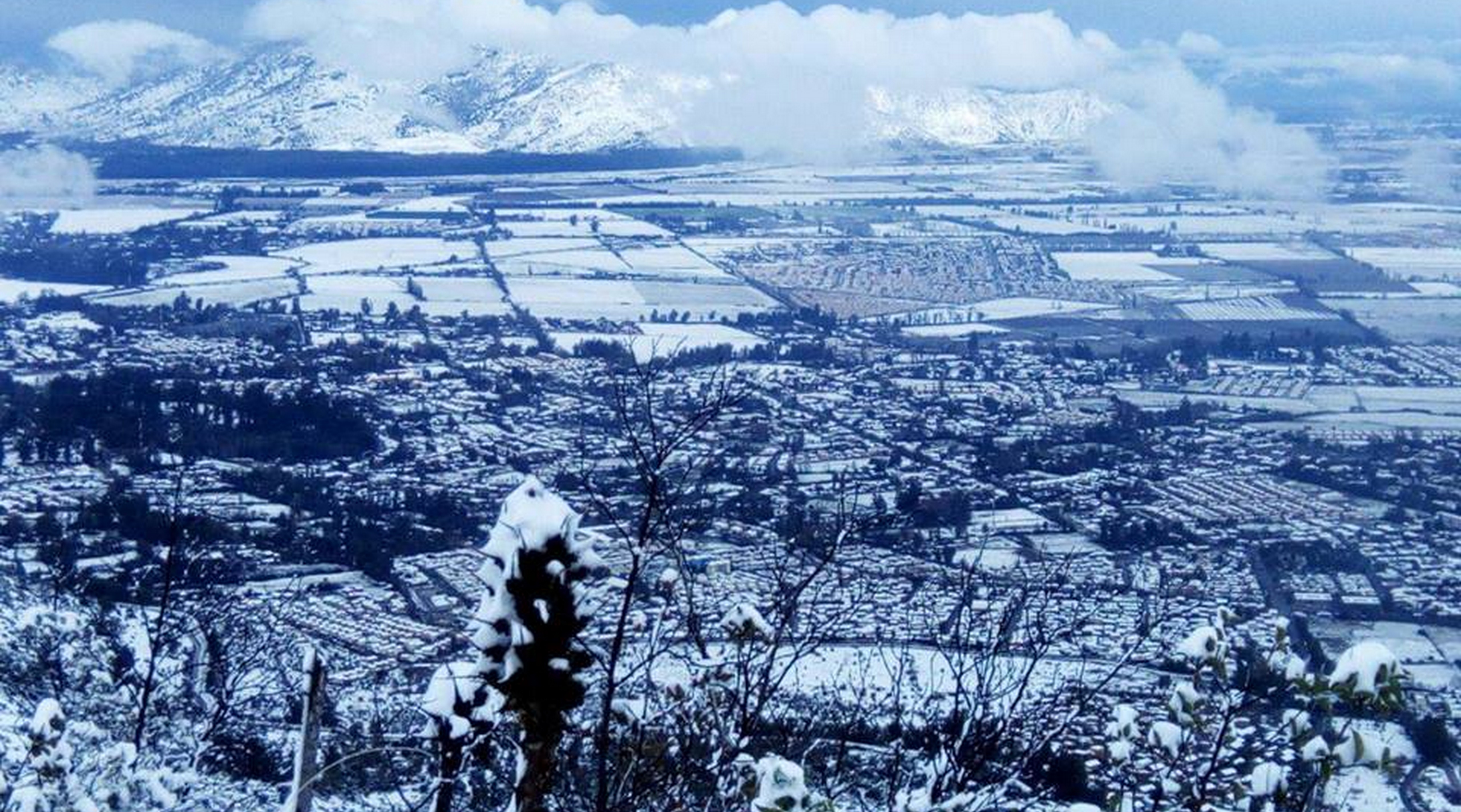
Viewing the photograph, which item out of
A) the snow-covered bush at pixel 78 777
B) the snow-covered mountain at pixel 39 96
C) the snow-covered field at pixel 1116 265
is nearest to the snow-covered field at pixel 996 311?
the snow-covered field at pixel 1116 265

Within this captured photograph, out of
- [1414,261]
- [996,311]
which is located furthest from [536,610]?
[1414,261]

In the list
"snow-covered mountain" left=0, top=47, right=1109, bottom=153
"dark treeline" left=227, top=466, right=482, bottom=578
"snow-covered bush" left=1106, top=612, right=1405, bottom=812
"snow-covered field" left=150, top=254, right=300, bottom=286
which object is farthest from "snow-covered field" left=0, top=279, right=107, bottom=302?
"snow-covered mountain" left=0, top=47, right=1109, bottom=153

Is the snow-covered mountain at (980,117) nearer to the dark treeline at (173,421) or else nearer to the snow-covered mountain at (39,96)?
the snow-covered mountain at (39,96)

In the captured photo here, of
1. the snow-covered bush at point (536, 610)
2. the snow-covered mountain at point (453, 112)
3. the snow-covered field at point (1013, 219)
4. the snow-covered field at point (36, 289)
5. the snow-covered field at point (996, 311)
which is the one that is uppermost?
the snow-covered mountain at point (453, 112)

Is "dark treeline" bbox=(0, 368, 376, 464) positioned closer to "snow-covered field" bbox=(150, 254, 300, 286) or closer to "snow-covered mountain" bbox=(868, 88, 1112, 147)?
"snow-covered field" bbox=(150, 254, 300, 286)

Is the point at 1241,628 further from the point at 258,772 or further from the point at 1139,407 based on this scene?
the point at 1139,407

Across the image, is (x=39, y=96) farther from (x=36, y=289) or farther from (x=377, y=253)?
(x=36, y=289)
